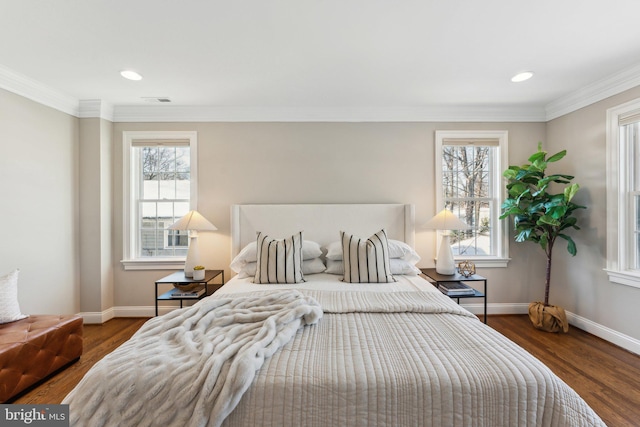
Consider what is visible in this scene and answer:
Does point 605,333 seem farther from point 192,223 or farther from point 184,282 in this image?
point 192,223

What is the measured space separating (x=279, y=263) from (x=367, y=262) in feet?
2.62

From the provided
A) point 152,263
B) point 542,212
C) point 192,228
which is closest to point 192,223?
point 192,228

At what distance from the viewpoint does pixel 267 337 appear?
1318 mm

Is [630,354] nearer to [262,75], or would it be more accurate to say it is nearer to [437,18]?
[437,18]

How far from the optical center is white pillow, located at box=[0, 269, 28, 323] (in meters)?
2.12

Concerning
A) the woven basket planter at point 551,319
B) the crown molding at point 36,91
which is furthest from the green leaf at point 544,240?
the crown molding at point 36,91

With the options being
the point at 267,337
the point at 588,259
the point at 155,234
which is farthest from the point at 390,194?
the point at 155,234

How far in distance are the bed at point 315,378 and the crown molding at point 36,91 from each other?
269 centimetres

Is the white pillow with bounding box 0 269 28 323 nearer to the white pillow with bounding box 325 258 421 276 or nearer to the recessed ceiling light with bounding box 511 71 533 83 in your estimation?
the white pillow with bounding box 325 258 421 276

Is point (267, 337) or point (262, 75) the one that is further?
point (262, 75)

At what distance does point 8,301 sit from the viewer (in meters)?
2.15

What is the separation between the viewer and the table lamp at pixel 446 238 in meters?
2.96

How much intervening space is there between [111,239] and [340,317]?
10.0 feet

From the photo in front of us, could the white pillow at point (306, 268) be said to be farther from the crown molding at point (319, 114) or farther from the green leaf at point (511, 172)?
the green leaf at point (511, 172)
